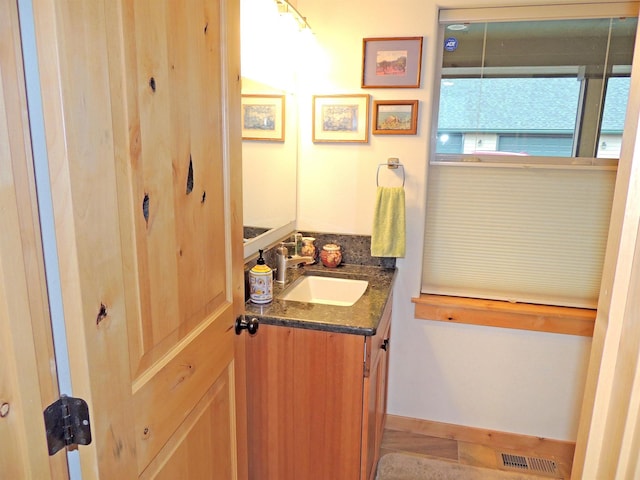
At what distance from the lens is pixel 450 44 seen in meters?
2.21

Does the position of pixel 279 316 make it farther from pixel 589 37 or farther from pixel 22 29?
pixel 589 37

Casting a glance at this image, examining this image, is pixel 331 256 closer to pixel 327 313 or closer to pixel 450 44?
pixel 327 313

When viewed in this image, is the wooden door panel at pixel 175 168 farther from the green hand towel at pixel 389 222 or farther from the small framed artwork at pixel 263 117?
the green hand towel at pixel 389 222

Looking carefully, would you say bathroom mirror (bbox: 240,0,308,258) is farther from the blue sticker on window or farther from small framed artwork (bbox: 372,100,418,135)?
the blue sticker on window

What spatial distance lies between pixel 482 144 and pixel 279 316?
1.38m

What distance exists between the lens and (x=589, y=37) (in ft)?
6.82

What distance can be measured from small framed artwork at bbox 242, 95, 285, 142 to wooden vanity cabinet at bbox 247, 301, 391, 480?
2.65 feet

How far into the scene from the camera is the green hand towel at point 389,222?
2.18 meters

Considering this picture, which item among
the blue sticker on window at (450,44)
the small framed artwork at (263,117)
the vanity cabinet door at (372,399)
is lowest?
the vanity cabinet door at (372,399)

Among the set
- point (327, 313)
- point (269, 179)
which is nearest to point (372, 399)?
point (327, 313)

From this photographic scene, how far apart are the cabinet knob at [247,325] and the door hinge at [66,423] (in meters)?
0.65

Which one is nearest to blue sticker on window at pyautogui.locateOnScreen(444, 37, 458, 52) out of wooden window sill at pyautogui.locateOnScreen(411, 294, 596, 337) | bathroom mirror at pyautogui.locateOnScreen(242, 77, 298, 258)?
bathroom mirror at pyautogui.locateOnScreen(242, 77, 298, 258)

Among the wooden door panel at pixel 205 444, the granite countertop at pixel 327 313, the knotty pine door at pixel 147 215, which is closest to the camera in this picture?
the knotty pine door at pixel 147 215

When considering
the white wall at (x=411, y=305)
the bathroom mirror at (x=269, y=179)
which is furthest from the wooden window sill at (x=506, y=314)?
the bathroom mirror at (x=269, y=179)
